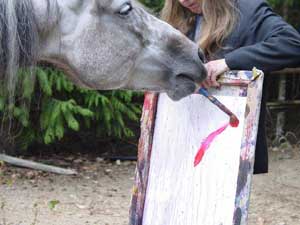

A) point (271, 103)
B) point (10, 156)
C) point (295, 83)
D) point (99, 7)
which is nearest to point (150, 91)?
point (99, 7)

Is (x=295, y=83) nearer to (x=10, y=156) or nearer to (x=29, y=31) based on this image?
(x=10, y=156)

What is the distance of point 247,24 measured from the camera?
216 centimetres

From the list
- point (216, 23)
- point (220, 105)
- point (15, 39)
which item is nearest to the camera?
point (15, 39)

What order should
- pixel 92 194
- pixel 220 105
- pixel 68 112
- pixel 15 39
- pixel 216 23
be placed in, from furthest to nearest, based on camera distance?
pixel 68 112 → pixel 92 194 → pixel 216 23 → pixel 220 105 → pixel 15 39

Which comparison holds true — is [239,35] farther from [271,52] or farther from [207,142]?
[207,142]

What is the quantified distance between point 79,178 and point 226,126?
308cm

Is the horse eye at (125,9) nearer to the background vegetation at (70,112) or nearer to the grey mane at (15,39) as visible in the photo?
the grey mane at (15,39)

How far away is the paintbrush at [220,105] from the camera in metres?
2.00

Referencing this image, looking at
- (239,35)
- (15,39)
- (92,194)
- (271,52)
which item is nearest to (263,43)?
(271,52)

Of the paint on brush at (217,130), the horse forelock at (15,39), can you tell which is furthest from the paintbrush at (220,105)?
the horse forelock at (15,39)

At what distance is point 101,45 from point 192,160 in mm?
513

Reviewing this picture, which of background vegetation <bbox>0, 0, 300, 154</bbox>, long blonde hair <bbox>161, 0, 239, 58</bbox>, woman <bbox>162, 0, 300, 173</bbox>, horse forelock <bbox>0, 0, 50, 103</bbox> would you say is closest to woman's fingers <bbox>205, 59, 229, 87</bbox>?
woman <bbox>162, 0, 300, 173</bbox>

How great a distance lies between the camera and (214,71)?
6.79 ft

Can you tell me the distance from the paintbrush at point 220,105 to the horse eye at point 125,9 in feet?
1.20
